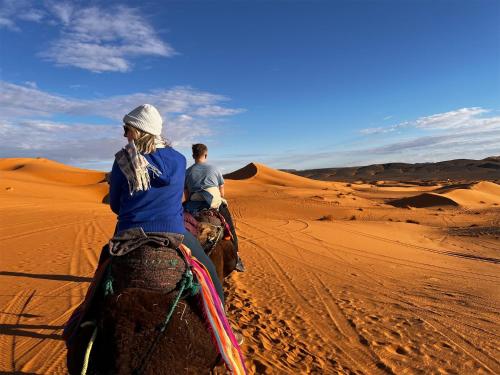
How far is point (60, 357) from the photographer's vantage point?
5.00 m

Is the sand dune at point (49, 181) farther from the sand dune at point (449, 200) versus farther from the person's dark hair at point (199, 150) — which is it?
the person's dark hair at point (199, 150)

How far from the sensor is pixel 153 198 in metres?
3.07

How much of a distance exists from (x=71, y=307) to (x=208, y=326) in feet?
15.4

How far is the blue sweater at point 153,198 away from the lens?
119 inches

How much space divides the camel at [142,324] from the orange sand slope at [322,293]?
226 cm

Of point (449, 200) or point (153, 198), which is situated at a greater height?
point (153, 198)

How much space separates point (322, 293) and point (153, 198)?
236 inches

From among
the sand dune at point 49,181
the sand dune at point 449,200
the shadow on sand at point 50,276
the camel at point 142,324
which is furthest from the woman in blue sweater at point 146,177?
Answer: the sand dune at point 449,200

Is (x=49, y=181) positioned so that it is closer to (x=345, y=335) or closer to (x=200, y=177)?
(x=200, y=177)

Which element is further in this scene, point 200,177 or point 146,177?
point 200,177

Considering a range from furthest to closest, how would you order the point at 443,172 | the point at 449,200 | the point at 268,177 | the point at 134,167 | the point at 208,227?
the point at 443,172, the point at 268,177, the point at 449,200, the point at 208,227, the point at 134,167

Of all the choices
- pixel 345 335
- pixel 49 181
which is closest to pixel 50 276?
pixel 345 335

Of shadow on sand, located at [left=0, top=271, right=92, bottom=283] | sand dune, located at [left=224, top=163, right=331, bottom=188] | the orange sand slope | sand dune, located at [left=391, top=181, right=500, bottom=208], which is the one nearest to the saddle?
the orange sand slope

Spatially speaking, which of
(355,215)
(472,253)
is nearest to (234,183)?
(355,215)
